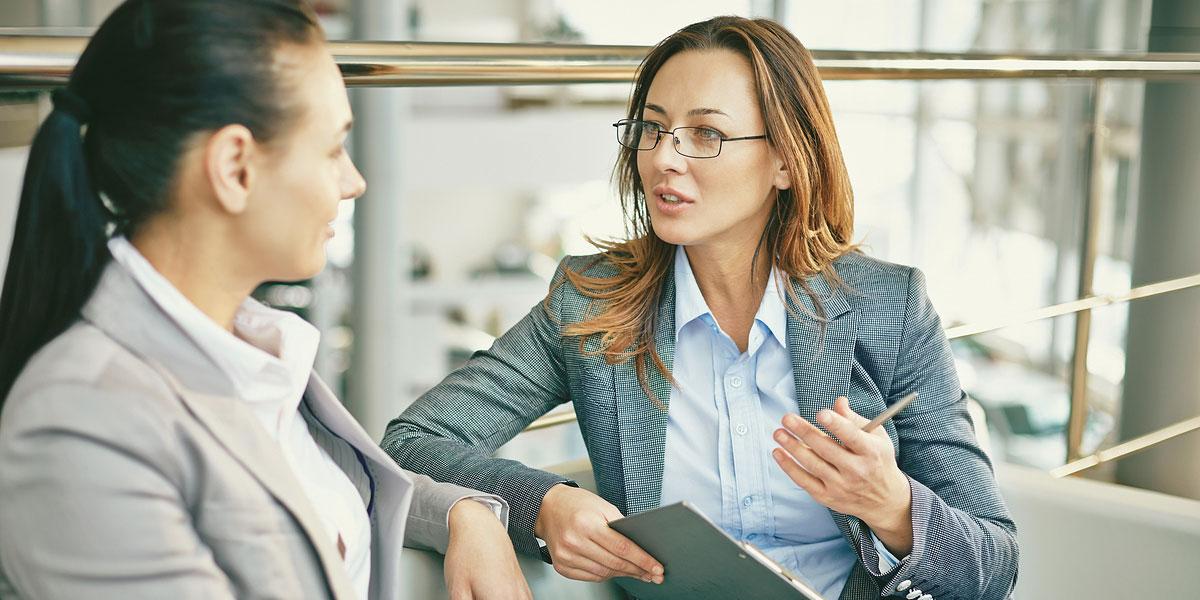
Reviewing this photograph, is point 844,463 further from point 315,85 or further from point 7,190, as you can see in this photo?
point 7,190

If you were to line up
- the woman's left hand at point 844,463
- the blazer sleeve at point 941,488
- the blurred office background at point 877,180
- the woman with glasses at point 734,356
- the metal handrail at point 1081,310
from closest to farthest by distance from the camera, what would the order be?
the woman's left hand at point 844,463, the blazer sleeve at point 941,488, the woman with glasses at point 734,356, the metal handrail at point 1081,310, the blurred office background at point 877,180

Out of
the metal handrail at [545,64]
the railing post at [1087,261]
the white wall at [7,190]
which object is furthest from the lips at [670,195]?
the white wall at [7,190]

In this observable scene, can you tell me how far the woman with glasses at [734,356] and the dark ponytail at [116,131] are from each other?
2.20 feet

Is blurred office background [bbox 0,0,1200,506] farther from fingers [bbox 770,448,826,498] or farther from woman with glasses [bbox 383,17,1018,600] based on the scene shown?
fingers [bbox 770,448,826,498]

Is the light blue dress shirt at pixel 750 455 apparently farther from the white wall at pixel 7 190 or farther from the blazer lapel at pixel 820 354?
the white wall at pixel 7 190

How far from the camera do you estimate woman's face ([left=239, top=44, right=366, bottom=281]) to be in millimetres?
817

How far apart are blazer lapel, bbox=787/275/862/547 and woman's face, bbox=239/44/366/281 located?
771 millimetres

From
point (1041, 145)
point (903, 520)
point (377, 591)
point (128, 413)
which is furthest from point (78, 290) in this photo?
point (1041, 145)

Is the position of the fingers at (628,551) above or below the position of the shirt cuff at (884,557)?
above

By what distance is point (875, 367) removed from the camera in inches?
58.4

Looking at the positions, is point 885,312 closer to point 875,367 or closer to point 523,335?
point 875,367

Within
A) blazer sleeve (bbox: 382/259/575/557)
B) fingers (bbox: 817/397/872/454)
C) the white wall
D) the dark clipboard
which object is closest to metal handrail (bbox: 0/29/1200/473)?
blazer sleeve (bbox: 382/259/575/557)

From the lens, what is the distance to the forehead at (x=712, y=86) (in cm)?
148

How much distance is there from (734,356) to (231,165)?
88 cm
